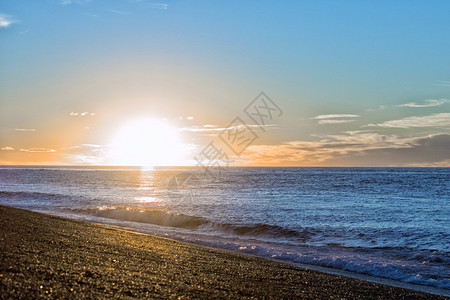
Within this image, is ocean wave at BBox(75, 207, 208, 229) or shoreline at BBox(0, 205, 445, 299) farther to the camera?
ocean wave at BBox(75, 207, 208, 229)

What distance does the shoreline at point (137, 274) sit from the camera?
522 centimetres

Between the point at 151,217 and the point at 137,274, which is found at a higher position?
the point at 137,274

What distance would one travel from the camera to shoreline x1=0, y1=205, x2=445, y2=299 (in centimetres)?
522

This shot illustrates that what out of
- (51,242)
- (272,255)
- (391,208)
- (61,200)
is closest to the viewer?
(51,242)

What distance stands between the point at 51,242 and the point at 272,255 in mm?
7558

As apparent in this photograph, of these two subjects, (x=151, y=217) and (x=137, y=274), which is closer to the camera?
(x=137, y=274)

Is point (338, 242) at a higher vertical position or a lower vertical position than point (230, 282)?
lower

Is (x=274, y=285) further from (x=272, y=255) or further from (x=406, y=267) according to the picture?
(x=406, y=267)

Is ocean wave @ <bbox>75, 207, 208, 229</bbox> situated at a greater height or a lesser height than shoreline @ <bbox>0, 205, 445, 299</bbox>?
lesser

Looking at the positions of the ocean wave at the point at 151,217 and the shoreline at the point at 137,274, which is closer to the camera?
the shoreline at the point at 137,274

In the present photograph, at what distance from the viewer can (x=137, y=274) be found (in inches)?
260

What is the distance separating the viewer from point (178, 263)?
28.1ft

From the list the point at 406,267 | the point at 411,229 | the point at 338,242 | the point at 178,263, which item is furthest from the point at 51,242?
the point at 411,229

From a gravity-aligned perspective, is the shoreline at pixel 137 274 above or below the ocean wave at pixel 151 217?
above
